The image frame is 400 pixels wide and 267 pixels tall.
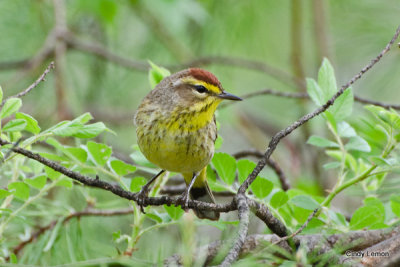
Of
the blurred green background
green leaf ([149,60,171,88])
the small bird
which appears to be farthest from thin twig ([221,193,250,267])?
→ the blurred green background

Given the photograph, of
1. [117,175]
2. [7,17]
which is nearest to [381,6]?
[7,17]

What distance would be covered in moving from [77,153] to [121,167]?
175 mm

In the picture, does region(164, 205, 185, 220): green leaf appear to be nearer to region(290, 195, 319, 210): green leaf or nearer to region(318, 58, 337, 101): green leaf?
region(290, 195, 319, 210): green leaf

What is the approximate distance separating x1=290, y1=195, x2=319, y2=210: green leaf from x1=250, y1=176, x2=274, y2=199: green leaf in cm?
10

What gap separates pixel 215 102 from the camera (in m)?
3.15

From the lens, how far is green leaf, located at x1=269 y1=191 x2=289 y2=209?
6.36 feet

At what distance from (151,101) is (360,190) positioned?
52.0 inches

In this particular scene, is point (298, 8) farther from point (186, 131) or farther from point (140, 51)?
point (186, 131)

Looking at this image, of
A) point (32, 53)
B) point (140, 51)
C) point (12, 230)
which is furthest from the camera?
point (140, 51)

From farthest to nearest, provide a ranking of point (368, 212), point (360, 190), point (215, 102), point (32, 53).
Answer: point (32, 53), point (215, 102), point (360, 190), point (368, 212)

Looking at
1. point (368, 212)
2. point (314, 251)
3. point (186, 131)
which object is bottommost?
point (314, 251)

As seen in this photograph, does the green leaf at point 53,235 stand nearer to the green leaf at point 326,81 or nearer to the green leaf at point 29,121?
the green leaf at point 29,121

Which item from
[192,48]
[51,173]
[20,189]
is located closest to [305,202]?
[51,173]

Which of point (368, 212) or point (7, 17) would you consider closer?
point (368, 212)
